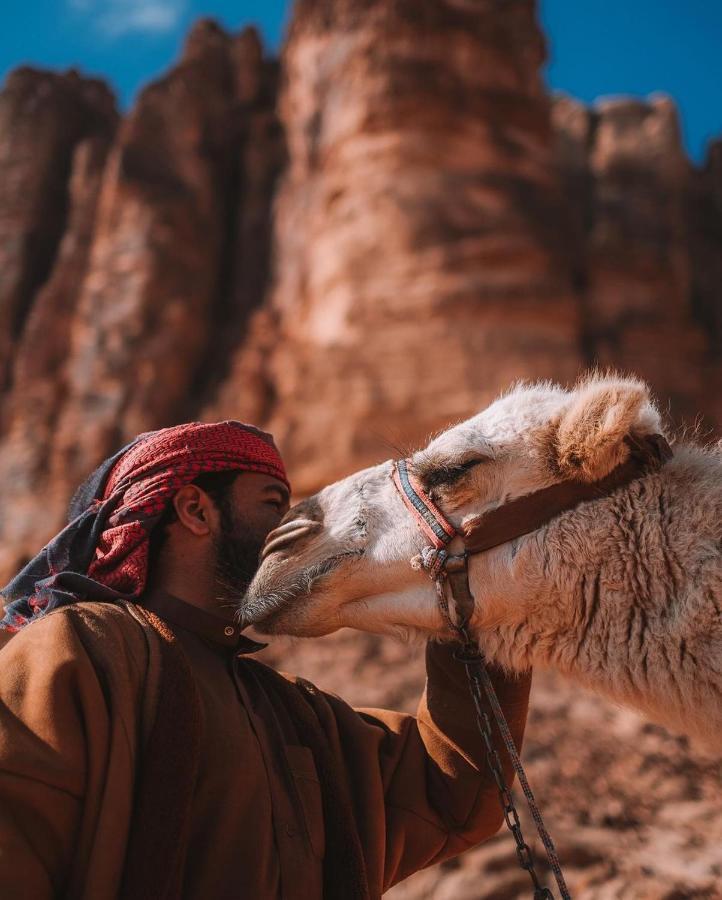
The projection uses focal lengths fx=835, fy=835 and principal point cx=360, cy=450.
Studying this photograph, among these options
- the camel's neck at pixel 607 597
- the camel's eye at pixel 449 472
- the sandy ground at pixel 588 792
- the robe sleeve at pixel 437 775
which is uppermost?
the camel's eye at pixel 449 472

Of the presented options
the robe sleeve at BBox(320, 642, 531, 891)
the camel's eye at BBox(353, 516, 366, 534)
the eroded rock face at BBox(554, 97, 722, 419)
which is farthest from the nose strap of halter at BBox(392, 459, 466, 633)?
the eroded rock face at BBox(554, 97, 722, 419)

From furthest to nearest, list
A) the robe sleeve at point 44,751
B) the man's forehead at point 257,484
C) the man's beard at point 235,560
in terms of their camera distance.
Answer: the man's forehead at point 257,484
the man's beard at point 235,560
the robe sleeve at point 44,751

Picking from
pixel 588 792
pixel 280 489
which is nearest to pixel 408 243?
pixel 588 792

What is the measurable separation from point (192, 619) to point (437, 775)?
0.89 metres

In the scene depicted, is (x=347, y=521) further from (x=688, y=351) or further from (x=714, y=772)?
(x=688, y=351)

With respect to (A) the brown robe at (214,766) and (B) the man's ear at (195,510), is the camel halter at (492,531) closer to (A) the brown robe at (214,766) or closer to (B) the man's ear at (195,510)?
(A) the brown robe at (214,766)

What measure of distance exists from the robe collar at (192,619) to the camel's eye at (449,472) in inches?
27.6

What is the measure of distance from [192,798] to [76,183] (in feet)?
47.5

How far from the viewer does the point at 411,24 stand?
11.8m

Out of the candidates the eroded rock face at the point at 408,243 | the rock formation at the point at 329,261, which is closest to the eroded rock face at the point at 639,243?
the rock formation at the point at 329,261

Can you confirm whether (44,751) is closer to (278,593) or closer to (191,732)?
(191,732)

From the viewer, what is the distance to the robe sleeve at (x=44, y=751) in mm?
1627

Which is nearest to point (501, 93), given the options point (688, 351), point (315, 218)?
point (315, 218)

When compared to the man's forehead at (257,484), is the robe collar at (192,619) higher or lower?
lower
